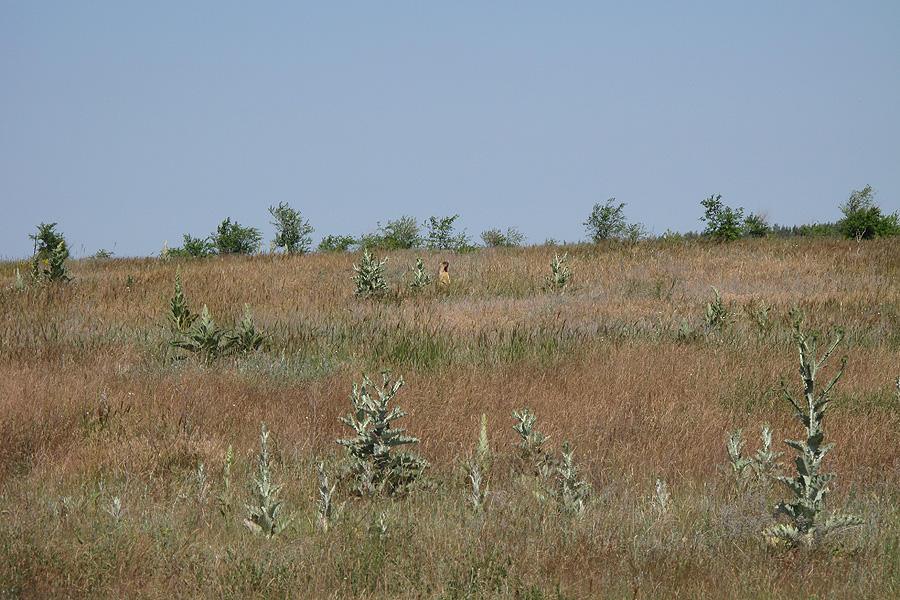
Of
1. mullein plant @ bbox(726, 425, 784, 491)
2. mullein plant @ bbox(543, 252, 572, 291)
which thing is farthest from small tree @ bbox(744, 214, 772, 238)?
mullein plant @ bbox(726, 425, 784, 491)

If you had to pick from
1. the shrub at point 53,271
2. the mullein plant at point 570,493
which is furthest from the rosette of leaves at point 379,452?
the shrub at point 53,271

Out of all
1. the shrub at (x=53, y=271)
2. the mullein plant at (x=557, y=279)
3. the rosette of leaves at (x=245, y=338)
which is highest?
the shrub at (x=53, y=271)

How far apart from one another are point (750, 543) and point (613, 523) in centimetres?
67

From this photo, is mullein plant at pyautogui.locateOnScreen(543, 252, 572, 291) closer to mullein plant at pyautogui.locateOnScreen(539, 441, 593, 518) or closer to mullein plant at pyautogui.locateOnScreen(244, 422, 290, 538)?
mullein plant at pyautogui.locateOnScreen(539, 441, 593, 518)

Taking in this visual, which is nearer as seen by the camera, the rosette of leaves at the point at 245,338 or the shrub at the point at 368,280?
the rosette of leaves at the point at 245,338

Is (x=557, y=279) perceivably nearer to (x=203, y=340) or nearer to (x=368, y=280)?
(x=368, y=280)

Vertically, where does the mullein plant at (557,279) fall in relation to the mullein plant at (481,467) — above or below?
above

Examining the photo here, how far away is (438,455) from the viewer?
16.4 feet

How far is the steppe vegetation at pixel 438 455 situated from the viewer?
10.5ft

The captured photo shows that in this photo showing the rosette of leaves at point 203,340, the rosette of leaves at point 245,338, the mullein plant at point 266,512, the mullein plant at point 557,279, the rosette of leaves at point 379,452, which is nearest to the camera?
→ the mullein plant at point 266,512

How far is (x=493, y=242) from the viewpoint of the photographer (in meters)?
29.2

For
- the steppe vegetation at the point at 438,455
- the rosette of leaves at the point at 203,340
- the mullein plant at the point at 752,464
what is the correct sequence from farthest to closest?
1. the rosette of leaves at the point at 203,340
2. the mullein plant at the point at 752,464
3. the steppe vegetation at the point at 438,455

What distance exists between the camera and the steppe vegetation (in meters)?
3.19

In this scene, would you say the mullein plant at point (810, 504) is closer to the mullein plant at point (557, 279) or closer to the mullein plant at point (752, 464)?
the mullein plant at point (752, 464)
